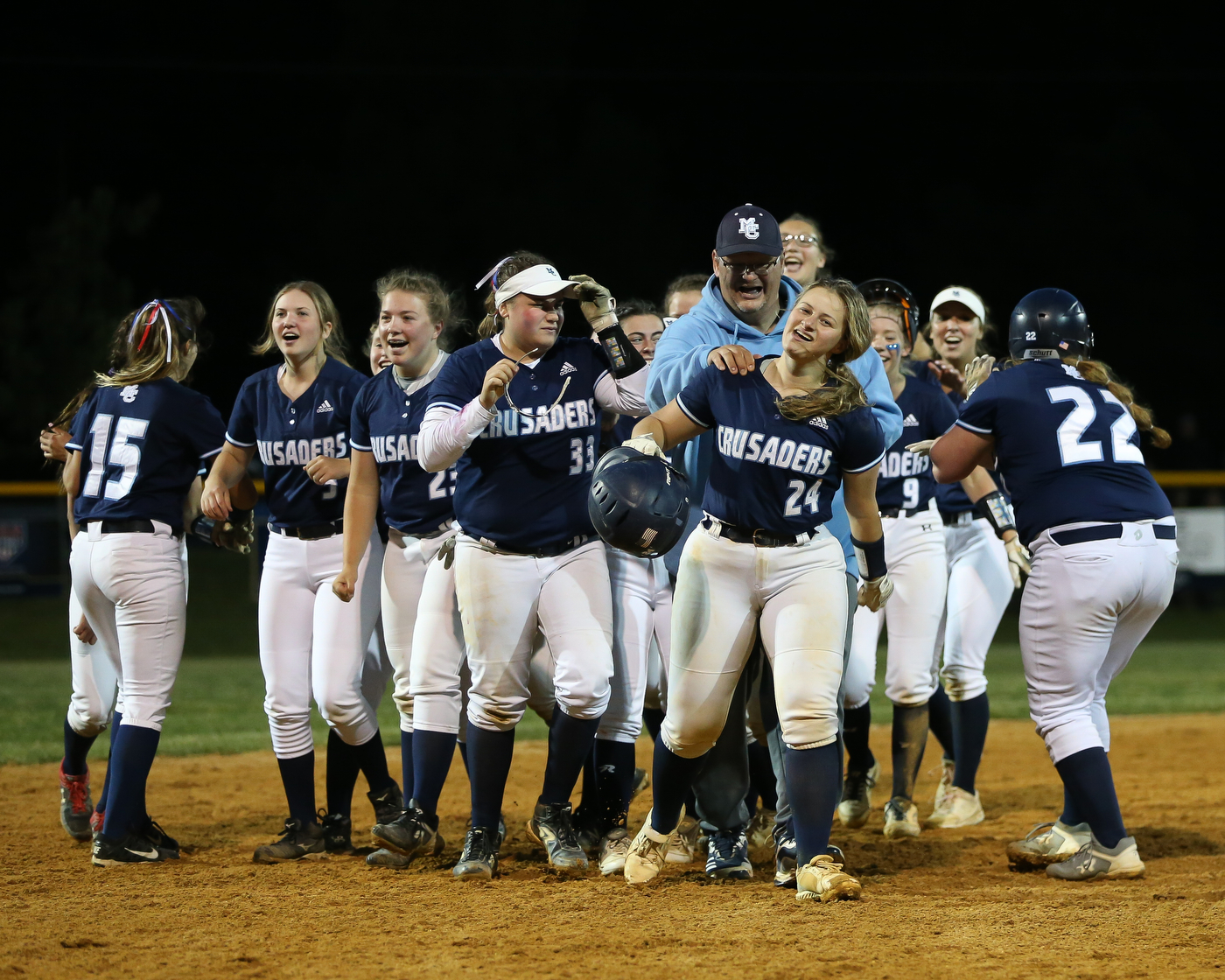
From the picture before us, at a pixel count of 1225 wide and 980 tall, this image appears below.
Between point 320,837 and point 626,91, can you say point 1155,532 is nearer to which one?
point 320,837

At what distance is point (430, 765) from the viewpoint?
498cm

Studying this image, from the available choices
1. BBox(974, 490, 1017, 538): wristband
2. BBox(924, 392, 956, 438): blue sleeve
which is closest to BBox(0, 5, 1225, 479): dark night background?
BBox(924, 392, 956, 438): blue sleeve

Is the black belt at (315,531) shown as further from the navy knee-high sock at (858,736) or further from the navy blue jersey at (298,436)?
the navy knee-high sock at (858,736)

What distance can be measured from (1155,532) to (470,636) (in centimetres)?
252

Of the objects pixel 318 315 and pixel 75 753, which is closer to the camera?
pixel 318 315

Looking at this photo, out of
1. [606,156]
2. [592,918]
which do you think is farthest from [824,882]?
[606,156]

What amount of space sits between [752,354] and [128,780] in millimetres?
2843

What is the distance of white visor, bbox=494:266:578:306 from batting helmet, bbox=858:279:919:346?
184 cm

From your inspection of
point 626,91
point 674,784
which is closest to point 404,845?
point 674,784

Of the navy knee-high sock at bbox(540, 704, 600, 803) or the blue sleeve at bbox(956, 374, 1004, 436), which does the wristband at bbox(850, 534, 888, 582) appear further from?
the navy knee-high sock at bbox(540, 704, 600, 803)

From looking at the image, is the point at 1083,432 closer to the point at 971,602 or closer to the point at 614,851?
the point at 971,602

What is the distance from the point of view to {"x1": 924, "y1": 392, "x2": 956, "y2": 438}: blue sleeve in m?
6.29


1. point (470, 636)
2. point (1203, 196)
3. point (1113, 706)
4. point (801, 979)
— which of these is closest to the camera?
point (801, 979)

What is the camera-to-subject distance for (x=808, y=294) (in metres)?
4.48
